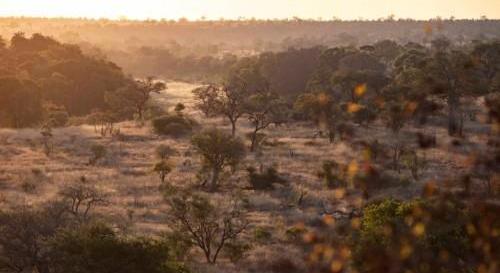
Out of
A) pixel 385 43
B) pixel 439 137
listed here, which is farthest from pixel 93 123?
pixel 385 43

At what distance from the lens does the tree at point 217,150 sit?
37.5m

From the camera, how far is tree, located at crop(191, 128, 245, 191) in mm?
37469

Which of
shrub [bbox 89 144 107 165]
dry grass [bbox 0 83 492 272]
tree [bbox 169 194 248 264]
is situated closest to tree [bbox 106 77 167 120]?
dry grass [bbox 0 83 492 272]

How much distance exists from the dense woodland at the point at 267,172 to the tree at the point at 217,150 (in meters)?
0.09

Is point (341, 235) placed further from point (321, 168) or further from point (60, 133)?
point (60, 133)

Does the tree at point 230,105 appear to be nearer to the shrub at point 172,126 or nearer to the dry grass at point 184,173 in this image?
the dry grass at point 184,173

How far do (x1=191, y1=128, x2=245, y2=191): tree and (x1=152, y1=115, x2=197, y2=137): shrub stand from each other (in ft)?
52.0

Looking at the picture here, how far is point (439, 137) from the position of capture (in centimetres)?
5044

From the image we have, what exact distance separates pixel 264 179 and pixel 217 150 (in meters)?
3.42

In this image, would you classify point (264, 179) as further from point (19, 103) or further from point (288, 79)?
point (288, 79)

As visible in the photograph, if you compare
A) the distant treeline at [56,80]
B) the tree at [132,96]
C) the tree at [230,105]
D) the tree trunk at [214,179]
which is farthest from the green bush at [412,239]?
the distant treeline at [56,80]

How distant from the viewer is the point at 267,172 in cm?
3853

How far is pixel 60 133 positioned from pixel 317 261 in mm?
34304

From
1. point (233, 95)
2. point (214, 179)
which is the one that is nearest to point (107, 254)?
point (214, 179)
